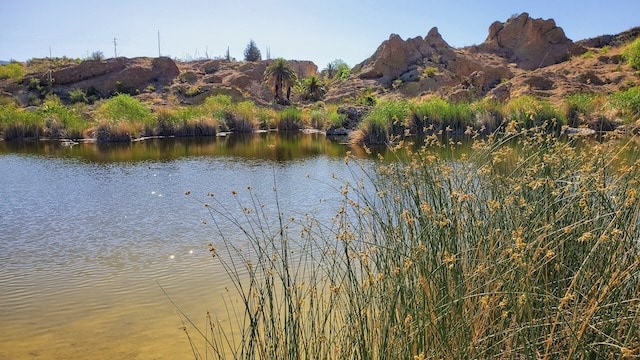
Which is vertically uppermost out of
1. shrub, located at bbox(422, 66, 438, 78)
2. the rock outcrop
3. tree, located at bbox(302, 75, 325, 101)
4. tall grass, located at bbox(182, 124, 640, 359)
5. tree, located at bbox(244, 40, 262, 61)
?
tree, located at bbox(244, 40, 262, 61)

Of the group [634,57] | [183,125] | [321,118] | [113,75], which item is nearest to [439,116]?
[321,118]

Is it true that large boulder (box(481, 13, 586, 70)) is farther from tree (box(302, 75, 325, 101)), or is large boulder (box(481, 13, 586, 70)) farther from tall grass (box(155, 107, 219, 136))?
tall grass (box(155, 107, 219, 136))

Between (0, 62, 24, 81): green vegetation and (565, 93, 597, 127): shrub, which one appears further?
(0, 62, 24, 81): green vegetation

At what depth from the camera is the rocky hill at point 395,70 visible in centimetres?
4266

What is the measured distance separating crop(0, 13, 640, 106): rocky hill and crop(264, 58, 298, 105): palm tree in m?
1.53

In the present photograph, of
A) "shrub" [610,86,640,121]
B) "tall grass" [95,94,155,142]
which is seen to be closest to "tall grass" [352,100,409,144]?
"shrub" [610,86,640,121]

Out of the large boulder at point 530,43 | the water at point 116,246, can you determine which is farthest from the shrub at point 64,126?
the large boulder at point 530,43

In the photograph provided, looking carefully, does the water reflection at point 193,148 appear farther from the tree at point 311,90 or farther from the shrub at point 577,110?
the tree at point 311,90

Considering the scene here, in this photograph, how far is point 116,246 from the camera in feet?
23.9

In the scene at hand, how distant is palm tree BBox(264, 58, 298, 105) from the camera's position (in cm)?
4034

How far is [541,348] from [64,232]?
7.30 meters

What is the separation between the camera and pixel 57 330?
4.80 metres

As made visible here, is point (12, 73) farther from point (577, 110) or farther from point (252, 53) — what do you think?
point (577, 110)

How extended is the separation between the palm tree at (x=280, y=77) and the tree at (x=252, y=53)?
30785 mm
